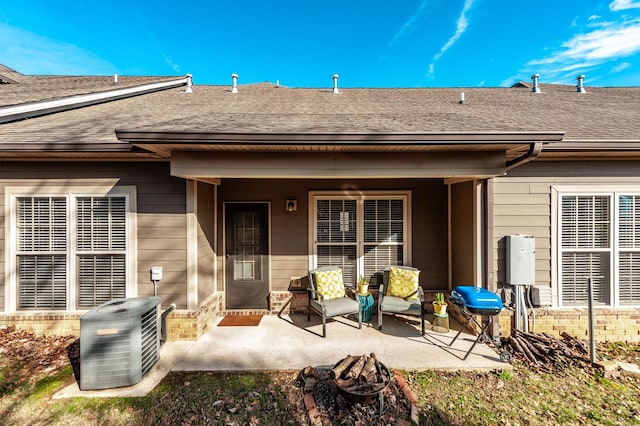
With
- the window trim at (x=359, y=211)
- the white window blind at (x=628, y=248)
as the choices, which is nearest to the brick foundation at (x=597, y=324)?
the white window blind at (x=628, y=248)

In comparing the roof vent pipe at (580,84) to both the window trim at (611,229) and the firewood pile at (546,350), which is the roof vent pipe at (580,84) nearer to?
the window trim at (611,229)

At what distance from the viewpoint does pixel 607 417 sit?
2617 mm

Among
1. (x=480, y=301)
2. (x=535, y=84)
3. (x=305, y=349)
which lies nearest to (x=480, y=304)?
(x=480, y=301)

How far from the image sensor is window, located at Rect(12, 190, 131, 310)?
13.2ft

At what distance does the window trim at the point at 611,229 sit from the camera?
404 centimetres

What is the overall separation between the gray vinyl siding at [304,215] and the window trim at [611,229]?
1.51 meters

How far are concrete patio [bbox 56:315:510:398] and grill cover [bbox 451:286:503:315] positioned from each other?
2.00ft

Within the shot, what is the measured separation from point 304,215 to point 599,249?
451 centimetres

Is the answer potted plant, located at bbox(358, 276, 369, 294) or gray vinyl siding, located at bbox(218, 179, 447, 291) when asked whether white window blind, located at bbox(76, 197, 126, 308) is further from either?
potted plant, located at bbox(358, 276, 369, 294)

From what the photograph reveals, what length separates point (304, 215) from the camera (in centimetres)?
505

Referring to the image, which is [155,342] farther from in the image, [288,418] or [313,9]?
[313,9]

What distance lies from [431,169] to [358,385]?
8.45ft

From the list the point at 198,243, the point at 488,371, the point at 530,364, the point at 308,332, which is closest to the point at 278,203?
the point at 198,243

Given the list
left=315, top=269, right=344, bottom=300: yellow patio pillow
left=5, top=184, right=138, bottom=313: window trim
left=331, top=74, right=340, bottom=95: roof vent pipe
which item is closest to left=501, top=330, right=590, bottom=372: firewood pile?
left=315, top=269, right=344, bottom=300: yellow patio pillow
